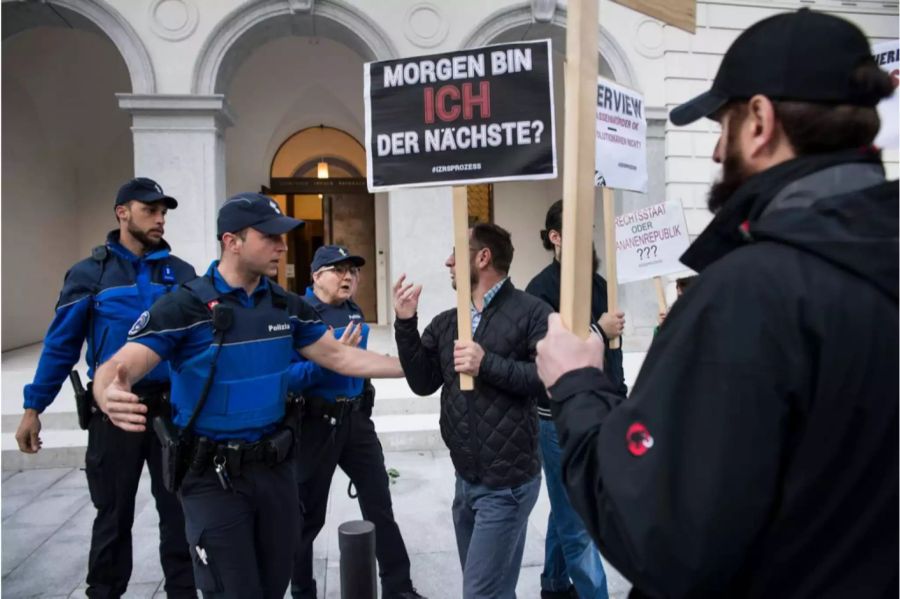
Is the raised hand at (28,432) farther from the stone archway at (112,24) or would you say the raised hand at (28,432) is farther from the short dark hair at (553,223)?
the stone archway at (112,24)

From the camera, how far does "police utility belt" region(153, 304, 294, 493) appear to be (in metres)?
2.57

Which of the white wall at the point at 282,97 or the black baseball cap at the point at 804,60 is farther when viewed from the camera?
the white wall at the point at 282,97

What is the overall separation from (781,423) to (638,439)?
8.3 inches

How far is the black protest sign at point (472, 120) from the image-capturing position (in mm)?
2930

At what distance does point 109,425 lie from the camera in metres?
3.54

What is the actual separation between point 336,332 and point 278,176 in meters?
11.3

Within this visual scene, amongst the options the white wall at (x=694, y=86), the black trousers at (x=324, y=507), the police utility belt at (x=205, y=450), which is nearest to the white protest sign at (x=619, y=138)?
the black trousers at (x=324, y=507)

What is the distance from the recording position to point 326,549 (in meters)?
4.49

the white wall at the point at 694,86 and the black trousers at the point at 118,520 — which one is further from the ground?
the white wall at the point at 694,86

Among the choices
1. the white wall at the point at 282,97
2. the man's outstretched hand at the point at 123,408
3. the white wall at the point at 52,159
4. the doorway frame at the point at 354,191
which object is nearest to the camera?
the man's outstretched hand at the point at 123,408

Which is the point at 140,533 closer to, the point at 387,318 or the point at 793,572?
the point at 793,572

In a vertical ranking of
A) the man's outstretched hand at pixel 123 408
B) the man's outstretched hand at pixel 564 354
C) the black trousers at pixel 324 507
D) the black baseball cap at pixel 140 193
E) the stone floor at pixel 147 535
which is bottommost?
the stone floor at pixel 147 535

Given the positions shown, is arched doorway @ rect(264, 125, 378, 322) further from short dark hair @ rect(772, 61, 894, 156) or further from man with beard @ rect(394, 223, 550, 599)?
short dark hair @ rect(772, 61, 894, 156)

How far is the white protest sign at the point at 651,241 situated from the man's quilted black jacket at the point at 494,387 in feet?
6.81
